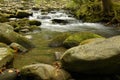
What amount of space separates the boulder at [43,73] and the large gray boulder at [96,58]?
27 cm

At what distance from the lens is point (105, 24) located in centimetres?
1591

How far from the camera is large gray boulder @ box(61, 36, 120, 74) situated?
18.5 feet

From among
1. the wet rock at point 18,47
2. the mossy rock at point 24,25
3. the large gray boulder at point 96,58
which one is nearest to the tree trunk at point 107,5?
the mossy rock at point 24,25

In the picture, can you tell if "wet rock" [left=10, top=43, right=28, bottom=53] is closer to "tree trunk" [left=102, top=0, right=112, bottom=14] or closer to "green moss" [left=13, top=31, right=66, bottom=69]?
"green moss" [left=13, top=31, right=66, bottom=69]

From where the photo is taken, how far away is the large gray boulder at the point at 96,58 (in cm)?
564

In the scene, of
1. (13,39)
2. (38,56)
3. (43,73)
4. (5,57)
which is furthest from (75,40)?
(43,73)

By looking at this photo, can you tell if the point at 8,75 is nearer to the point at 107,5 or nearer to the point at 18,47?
the point at 18,47

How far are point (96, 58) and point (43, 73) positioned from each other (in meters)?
1.32

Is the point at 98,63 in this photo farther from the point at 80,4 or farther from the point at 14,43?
the point at 80,4

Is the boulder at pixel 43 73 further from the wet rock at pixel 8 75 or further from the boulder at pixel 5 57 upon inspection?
the boulder at pixel 5 57

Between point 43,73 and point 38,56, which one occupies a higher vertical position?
point 43,73

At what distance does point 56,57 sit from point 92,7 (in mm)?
10258

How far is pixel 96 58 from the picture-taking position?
566 cm

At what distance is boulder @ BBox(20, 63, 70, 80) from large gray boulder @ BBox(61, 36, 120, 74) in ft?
0.90
